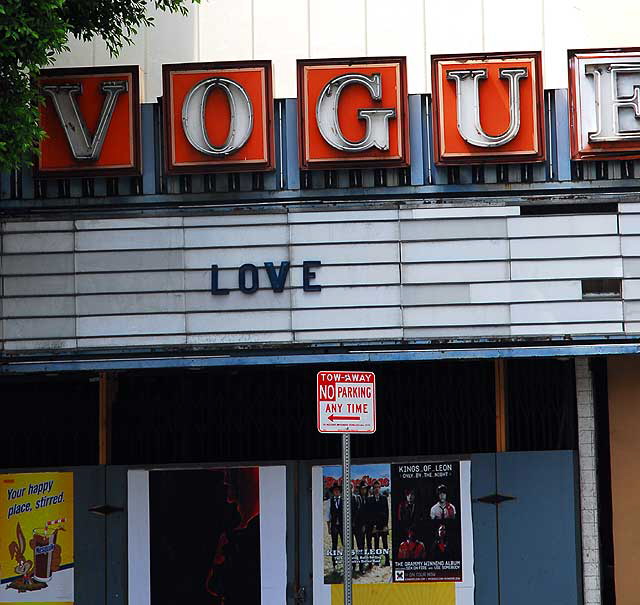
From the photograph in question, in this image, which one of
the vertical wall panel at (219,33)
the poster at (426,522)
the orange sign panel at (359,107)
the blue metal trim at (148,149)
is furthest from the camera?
the vertical wall panel at (219,33)

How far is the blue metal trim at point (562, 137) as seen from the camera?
11.8m

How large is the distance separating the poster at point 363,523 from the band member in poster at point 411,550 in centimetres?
15

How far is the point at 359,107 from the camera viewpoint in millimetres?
11758

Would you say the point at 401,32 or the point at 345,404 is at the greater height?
the point at 401,32

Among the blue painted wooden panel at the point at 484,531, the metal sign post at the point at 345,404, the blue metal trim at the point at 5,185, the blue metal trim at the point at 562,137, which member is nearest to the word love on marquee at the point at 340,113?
the blue metal trim at the point at 562,137

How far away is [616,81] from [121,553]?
23.8 ft

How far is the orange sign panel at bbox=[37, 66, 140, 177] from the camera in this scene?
11859 mm

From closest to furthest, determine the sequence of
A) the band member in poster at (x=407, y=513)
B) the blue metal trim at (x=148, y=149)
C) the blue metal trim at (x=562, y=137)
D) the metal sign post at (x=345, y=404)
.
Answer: the metal sign post at (x=345, y=404) → the blue metal trim at (x=562, y=137) → the blue metal trim at (x=148, y=149) → the band member in poster at (x=407, y=513)

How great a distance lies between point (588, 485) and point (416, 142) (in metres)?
4.21

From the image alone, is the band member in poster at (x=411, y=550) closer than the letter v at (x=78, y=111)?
No

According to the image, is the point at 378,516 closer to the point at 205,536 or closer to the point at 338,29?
the point at 205,536

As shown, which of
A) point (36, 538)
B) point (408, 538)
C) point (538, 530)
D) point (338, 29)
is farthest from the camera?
point (338, 29)

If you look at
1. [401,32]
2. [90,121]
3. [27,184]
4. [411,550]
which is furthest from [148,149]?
[411,550]

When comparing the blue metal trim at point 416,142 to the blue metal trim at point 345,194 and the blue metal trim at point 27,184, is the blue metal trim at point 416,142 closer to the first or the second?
the blue metal trim at point 345,194
